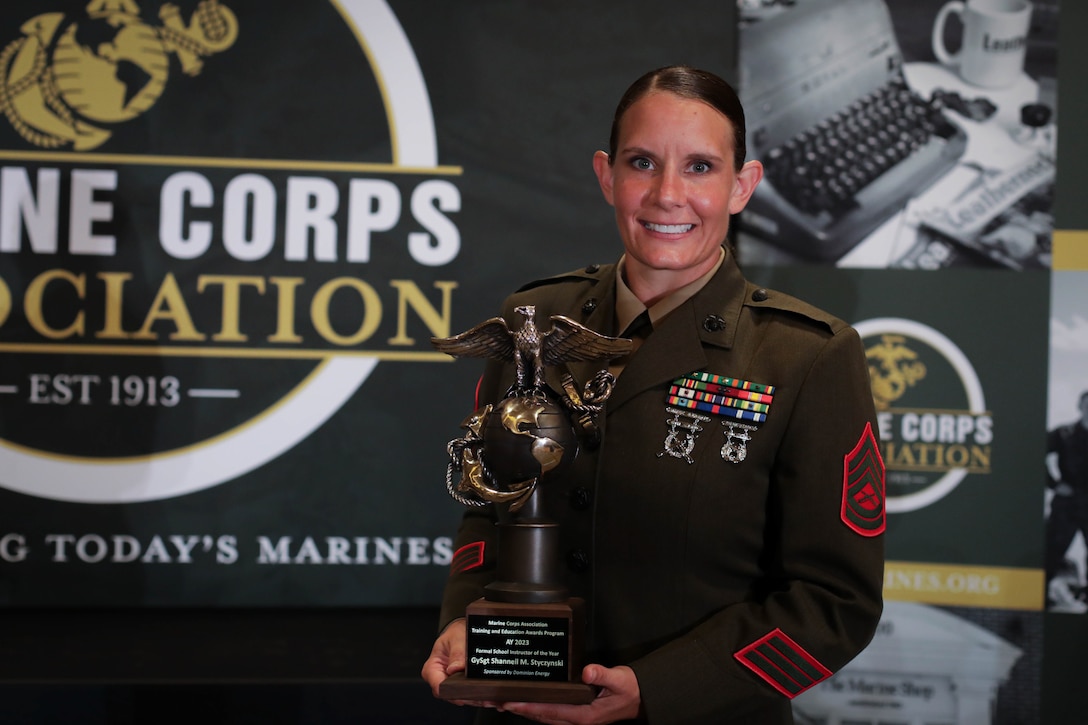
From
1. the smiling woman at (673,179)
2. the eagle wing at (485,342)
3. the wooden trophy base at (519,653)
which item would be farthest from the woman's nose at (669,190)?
the wooden trophy base at (519,653)

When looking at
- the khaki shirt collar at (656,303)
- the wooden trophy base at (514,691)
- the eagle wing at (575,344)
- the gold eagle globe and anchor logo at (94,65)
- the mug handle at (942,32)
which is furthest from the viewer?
the mug handle at (942,32)

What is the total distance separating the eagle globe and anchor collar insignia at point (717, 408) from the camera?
4.14ft

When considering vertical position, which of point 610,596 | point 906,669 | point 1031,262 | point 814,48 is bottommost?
point 906,669

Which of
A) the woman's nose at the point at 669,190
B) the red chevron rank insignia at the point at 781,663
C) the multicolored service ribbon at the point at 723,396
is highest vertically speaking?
the woman's nose at the point at 669,190

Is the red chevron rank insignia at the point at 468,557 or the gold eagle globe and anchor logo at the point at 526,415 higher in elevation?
the gold eagle globe and anchor logo at the point at 526,415

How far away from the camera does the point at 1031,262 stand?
2.57 metres

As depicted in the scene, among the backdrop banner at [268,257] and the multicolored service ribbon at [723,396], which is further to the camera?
the backdrop banner at [268,257]

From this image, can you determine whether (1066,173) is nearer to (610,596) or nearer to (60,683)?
(610,596)

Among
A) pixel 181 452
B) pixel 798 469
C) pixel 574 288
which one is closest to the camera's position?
pixel 798 469

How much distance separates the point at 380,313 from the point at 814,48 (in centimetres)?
125

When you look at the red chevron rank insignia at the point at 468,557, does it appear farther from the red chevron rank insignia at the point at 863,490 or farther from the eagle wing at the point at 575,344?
the red chevron rank insignia at the point at 863,490

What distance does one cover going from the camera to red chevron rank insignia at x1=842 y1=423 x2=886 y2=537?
1224mm

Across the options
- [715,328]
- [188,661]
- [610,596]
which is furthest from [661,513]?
[188,661]

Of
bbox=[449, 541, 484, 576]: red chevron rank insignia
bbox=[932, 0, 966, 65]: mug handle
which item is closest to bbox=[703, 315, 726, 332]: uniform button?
bbox=[449, 541, 484, 576]: red chevron rank insignia
